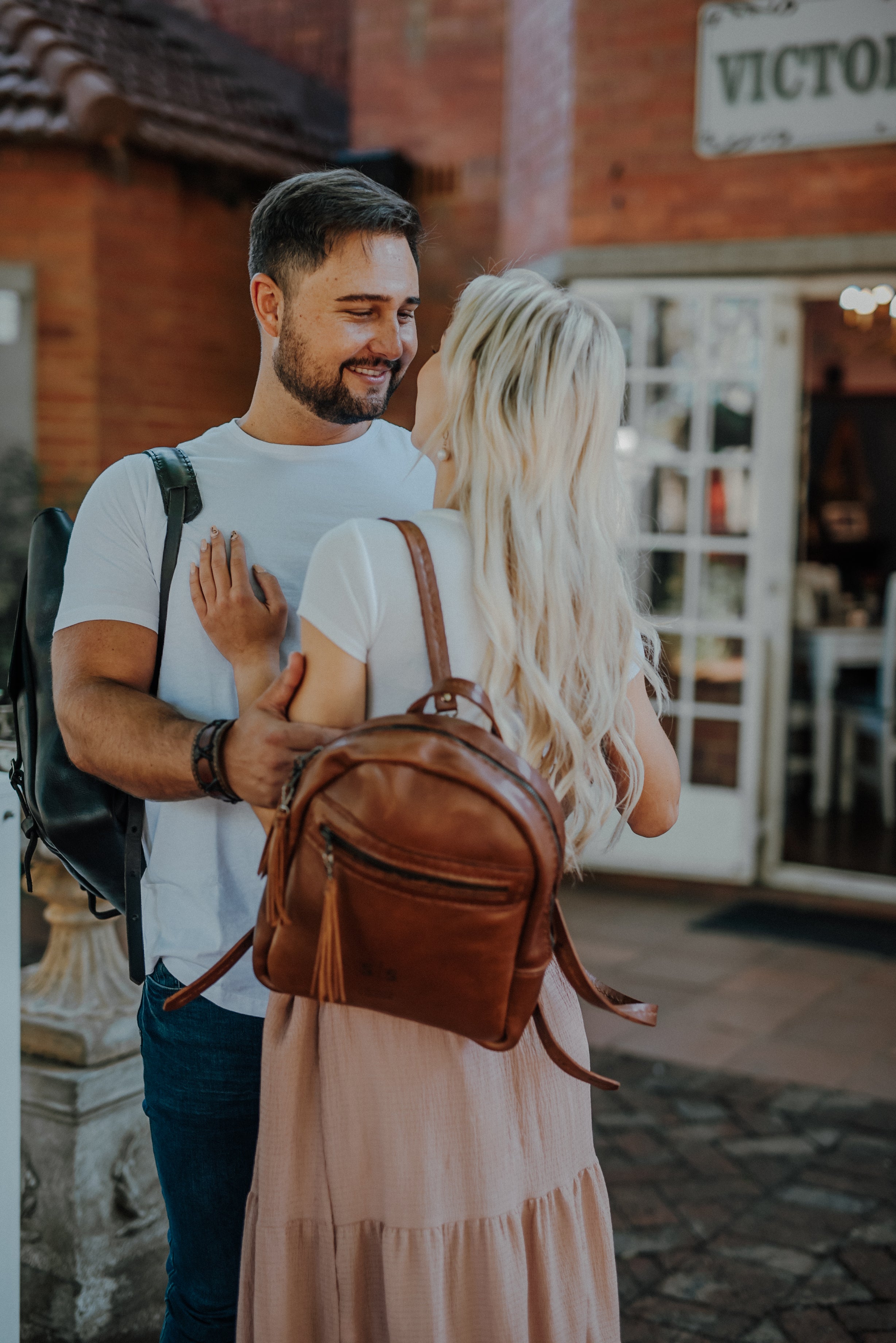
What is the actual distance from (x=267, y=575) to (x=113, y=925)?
145 centimetres

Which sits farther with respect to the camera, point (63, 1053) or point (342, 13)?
point (342, 13)

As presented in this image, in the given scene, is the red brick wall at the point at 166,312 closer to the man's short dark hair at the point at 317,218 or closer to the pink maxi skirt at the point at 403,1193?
the man's short dark hair at the point at 317,218

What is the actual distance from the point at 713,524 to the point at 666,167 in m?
1.49

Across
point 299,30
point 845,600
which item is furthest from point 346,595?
point 845,600

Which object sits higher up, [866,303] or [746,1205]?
[866,303]

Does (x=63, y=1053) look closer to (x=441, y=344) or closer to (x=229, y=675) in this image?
(x=229, y=675)

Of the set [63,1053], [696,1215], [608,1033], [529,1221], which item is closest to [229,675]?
[529,1221]

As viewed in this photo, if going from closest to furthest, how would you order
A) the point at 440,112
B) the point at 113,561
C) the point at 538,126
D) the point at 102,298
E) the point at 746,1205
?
1. the point at 113,561
2. the point at 746,1205
3. the point at 538,126
4. the point at 102,298
5. the point at 440,112

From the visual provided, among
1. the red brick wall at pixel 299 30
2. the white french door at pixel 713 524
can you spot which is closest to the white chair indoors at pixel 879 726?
the white french door at pixel 713 524

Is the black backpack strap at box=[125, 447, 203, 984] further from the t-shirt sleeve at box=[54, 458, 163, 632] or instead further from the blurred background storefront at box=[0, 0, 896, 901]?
the blurred background storefront at box=[0, 0, 896, 901]

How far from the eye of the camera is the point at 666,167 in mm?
5188

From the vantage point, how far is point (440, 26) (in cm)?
642

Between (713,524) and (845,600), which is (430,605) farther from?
→ (845,600)

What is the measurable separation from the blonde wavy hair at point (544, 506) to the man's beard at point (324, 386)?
29 centimetres
